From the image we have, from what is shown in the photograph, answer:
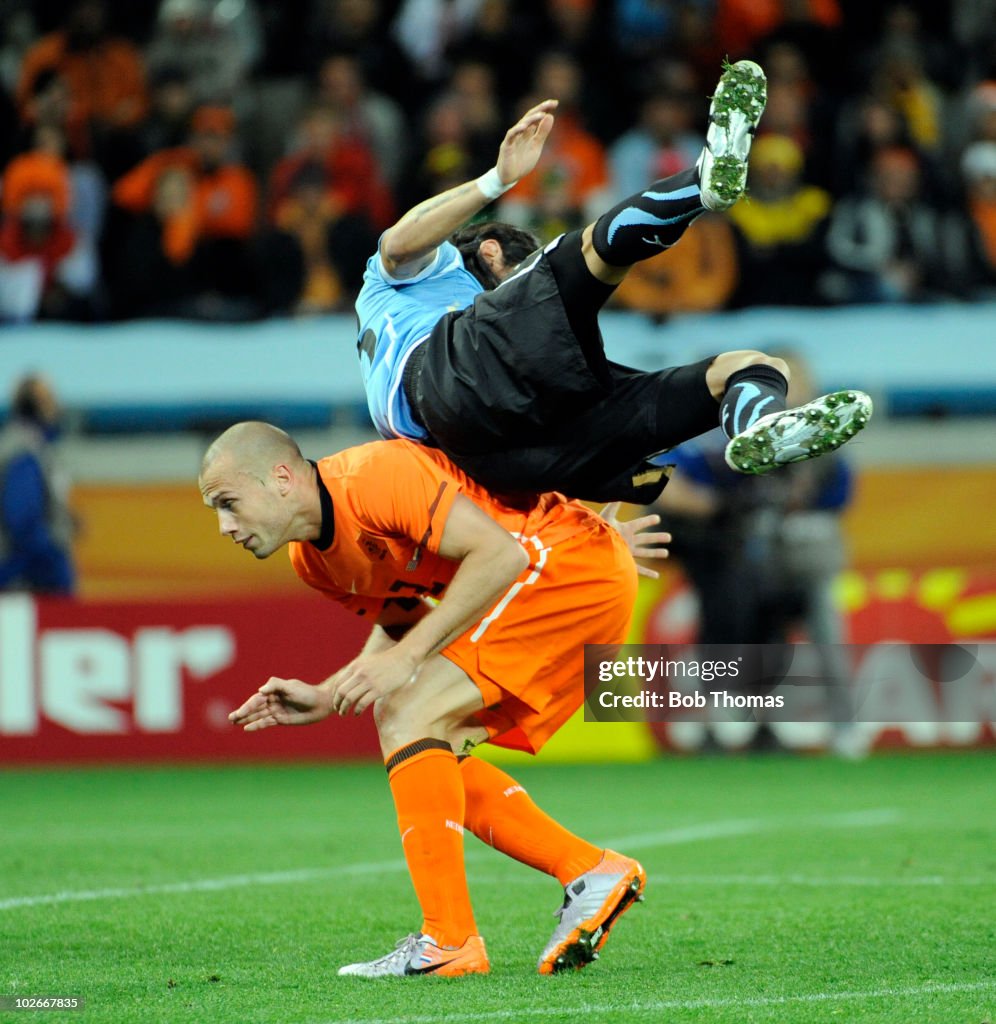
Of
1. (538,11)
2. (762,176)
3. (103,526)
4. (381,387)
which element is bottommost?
Answer: (103,526)

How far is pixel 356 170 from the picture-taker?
14.4 meters

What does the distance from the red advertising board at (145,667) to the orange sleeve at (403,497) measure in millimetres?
6684

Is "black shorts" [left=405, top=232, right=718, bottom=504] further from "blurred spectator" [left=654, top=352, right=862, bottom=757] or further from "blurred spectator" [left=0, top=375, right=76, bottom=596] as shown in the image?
"blurred spectator" [left=0, top=375, right=76, bottom=596]

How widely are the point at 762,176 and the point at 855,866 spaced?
748 centimetres

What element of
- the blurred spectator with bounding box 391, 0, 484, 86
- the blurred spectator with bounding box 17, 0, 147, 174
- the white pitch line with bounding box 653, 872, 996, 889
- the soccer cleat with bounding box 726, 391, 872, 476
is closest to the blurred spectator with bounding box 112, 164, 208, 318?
the blurred spectator with bounding box 17, 0, 147, 174

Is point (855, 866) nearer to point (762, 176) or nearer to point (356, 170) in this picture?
point (762, 176)

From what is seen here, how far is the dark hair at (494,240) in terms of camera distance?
640 centimetres

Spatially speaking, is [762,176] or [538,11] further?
[538,11]

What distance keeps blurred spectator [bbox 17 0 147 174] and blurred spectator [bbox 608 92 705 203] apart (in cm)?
395

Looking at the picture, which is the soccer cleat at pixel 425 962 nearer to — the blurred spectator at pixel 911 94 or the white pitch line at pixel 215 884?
the white pitch line at pixel 215 884

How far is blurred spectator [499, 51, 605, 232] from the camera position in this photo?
43.4 ft

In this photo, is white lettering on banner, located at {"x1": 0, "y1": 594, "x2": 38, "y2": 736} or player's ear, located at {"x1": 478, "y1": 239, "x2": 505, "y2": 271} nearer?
player's ear, located at {"x1": 478, "y1": 239, "x2": 505, "y2": 271}

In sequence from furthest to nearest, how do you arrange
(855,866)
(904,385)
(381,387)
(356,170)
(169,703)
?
(356,170)
(904,385)
(169,703)
(855,866)
(381,387)

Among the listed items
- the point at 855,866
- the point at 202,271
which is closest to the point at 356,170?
the point at 202,271
